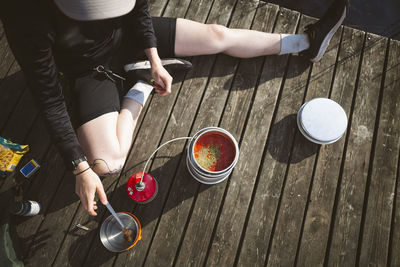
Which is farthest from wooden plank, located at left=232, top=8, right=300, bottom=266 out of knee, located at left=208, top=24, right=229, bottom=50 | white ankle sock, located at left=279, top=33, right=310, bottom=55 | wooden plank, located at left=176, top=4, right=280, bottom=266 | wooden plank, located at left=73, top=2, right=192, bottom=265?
wooden plank, located at left=73, top=2, right=192, bottom=265

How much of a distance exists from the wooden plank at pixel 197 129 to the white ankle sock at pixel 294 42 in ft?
1.05

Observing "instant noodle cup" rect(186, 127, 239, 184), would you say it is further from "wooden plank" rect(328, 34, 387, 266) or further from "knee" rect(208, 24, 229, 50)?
"wooden plank" rect(328, 34, 387, 266)

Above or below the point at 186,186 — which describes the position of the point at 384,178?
below

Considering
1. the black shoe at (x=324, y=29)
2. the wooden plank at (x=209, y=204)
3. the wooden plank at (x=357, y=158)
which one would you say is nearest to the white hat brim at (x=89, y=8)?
the wooden plank at (x=209, y=204)

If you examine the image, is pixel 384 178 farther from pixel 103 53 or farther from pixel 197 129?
pixel 103 53

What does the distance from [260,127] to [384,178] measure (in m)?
0.96

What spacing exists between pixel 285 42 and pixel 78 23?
4.91 feet

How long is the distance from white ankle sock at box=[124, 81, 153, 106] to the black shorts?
0.25ft

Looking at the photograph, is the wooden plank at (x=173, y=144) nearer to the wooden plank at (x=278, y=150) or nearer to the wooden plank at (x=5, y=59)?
the wooden plank at (x=278, y=150)

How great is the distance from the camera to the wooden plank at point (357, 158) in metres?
1.79

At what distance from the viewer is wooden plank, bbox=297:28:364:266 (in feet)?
5.83

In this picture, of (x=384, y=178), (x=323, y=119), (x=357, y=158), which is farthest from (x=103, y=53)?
(x=384, y=178)

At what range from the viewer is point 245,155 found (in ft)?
6.40

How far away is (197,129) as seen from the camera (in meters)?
2.01
